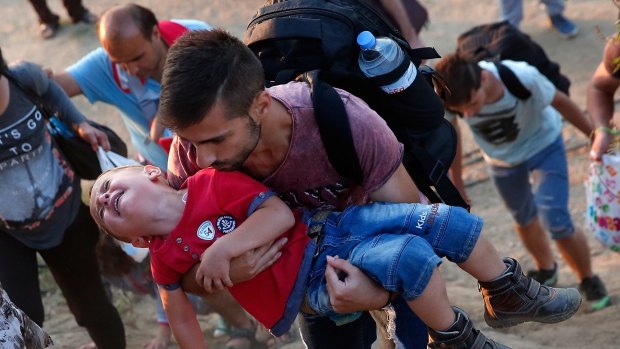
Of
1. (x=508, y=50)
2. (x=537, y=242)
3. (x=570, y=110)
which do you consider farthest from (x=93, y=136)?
(x=537, y=242)

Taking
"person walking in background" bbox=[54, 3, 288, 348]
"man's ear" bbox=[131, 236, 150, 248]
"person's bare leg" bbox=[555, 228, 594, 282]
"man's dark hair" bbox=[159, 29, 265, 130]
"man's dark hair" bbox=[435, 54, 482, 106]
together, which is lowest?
"person's bare leg" bbox=[555, 228, 594, 282]

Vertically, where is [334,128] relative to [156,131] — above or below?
above

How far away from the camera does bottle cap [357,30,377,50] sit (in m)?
2.94

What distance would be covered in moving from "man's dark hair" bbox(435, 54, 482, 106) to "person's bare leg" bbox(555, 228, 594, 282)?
1221mm

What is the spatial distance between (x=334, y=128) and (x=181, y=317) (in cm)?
79

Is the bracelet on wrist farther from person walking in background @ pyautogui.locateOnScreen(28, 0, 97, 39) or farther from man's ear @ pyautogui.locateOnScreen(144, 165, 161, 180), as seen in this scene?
person walking in background @ pyautogui.locateOnScreen(28, 0, 97, 39)

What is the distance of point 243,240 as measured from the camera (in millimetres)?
2832

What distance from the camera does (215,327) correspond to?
5.61 metres

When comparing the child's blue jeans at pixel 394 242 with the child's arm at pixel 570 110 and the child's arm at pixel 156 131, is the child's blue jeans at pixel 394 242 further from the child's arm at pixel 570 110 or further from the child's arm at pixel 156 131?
the child's arm at pixel 570 110

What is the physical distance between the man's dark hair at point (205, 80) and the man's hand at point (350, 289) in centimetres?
53

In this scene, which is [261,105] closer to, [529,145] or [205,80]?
[205,80]

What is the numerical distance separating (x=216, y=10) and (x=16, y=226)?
23.4 ft

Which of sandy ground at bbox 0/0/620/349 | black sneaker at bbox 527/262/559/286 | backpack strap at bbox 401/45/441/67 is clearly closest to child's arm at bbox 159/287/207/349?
Result: backpack strap at bbox 401/45/441/67

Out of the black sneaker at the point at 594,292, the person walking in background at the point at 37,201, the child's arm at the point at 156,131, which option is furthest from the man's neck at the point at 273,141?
the black sneaker at the point at 594,292
